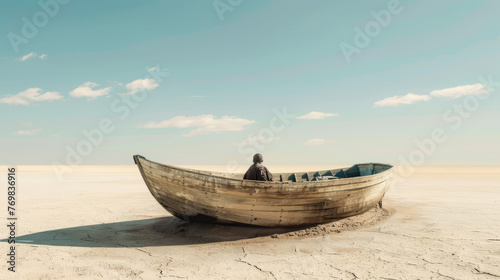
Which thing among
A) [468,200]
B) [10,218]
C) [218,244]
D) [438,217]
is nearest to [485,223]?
[438,217]

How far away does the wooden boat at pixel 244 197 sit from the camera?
20.6 feet

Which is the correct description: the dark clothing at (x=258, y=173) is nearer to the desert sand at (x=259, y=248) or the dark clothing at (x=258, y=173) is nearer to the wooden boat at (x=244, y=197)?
the wooden boat at (x=244, y=197)

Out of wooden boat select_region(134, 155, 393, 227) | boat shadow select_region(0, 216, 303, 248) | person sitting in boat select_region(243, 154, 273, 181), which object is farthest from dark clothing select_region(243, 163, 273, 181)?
boat shadow select_region(0, 216, 303, 248)

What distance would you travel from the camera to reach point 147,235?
723cm

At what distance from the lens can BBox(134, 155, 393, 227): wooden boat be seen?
20.6 ft

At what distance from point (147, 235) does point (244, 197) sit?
268 centimetres

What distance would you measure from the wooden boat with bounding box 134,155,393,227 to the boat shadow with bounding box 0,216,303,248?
287mm

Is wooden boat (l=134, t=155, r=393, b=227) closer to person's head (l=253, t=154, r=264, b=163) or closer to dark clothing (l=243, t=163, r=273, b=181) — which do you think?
dark clothing (l=243, t=163, r=273, b=181)

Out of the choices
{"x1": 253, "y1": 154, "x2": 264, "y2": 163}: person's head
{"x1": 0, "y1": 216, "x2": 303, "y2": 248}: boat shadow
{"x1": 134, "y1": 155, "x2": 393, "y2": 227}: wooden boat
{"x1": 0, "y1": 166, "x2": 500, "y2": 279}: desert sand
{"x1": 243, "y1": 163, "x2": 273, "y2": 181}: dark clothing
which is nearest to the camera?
{"x1": 0, "y1": 166, "x2": 500, "y2": 279}: desert sand

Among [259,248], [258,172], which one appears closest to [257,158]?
[258,172]

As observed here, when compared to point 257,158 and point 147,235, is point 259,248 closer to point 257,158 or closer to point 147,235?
point 257,158

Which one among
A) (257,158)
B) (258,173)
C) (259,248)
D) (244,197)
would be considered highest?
(257,158)

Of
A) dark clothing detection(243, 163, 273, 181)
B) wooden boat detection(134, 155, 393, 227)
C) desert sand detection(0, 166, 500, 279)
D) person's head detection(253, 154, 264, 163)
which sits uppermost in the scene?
person's head detection(253, 154, 264, 163)

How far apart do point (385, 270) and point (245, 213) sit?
2.79 meters
